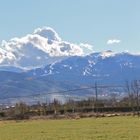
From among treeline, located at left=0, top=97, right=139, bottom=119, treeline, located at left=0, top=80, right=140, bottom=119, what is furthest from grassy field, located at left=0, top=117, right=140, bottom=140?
treeline, located at left=0, top=97, right=139, bottom=119

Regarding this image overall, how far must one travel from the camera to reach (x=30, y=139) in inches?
1836

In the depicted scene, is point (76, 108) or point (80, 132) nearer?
point (80, 132)

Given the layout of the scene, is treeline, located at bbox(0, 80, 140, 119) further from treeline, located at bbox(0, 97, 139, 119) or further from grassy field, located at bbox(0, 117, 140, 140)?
grassy field, located at bbox(0, 117, 140, 140)

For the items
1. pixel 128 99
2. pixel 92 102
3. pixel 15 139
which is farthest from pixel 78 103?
pixel 15 139

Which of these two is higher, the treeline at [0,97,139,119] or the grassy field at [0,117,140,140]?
the treeline at [0,97,139,119]

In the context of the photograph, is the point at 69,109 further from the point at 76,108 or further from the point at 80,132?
the point at 80,132

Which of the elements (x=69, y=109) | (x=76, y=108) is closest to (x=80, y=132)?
(x=69, y=109)

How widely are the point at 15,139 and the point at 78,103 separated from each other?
139 metres

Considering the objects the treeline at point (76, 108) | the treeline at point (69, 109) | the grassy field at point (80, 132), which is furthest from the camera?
the treeline at point (69, 109)

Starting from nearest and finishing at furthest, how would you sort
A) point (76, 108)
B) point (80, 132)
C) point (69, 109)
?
point (80, 132) < point (69, 109) < point (76, 108)

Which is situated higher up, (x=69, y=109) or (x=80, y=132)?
(x=69, y=109)

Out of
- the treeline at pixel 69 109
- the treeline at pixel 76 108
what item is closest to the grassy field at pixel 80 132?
the treeline at pixel 76 108

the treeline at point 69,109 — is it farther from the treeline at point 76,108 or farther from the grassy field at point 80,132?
the grassy field at point 80,132

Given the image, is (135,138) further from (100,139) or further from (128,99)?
(128,99)
